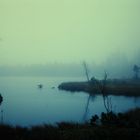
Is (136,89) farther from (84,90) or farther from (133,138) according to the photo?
(133,138)

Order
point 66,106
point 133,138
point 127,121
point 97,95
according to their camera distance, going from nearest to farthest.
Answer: point 133,138
point 127,121
point 66,106
point 97,95

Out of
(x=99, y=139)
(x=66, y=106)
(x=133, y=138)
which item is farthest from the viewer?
(x=66, y=106)

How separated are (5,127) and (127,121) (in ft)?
13.9

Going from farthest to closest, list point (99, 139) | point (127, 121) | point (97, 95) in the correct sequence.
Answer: point (97, 95), point (127, 121), point (99, 139)

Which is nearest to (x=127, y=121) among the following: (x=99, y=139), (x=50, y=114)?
(x=99, y=139)

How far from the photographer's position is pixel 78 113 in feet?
75.0

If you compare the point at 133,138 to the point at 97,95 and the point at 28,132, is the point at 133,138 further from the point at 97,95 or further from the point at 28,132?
the point at 97,95

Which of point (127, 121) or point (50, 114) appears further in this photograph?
point (50, 114)

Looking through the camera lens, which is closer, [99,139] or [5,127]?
[99,139]

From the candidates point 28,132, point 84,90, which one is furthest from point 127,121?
point 84,90

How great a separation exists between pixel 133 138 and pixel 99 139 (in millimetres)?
1146

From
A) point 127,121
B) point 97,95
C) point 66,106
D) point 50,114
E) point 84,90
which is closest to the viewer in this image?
point 127,121

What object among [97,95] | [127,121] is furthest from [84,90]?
[127,121]

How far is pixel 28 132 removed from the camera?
9922 mm
